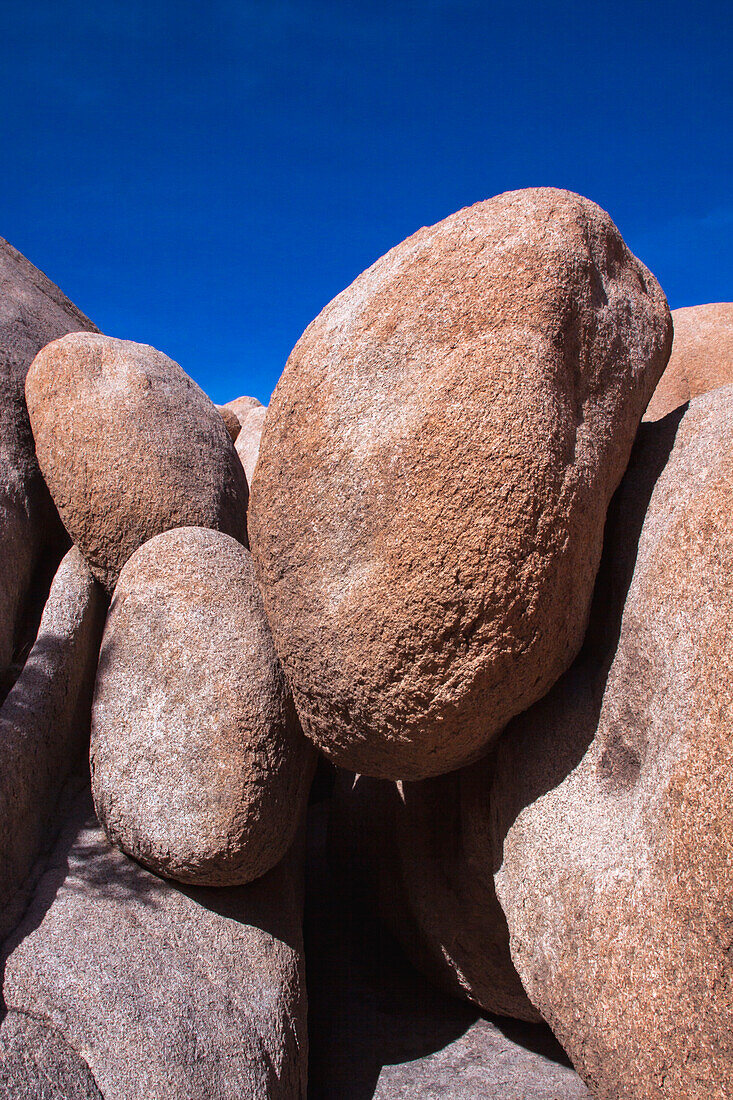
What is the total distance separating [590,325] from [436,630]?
0.86 m

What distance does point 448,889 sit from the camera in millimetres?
2568

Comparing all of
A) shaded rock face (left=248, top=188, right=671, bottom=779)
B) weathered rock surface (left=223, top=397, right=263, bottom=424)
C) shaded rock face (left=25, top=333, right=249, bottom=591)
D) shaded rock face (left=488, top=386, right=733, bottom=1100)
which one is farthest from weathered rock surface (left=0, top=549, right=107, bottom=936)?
weathered rock surface (left=223, top=397, right=263, bottom=424)

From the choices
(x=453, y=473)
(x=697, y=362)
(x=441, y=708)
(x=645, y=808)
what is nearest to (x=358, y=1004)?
(x=441, y=708)

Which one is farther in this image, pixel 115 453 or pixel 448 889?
pixel 115 453

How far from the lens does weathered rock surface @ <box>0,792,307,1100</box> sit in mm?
1826

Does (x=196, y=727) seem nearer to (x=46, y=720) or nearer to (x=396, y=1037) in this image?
(x=46, y=720)

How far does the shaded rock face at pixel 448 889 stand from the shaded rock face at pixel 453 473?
47cm

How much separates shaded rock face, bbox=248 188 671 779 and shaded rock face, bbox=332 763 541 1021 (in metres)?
0.47

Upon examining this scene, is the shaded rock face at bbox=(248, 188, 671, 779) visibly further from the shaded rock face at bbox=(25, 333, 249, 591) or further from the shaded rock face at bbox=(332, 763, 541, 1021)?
the shaded rock face at bbox=(25, 333, 249, 591)

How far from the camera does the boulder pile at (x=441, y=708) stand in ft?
5.32

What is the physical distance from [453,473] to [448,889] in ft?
5.21

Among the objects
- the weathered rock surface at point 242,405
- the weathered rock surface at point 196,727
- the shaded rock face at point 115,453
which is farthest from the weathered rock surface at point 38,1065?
the weathered rock surface at point 242,405

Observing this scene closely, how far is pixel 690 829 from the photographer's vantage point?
4.85ft

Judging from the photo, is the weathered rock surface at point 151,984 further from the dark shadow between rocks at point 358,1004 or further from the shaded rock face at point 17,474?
the shaded rock face at point 17,474
